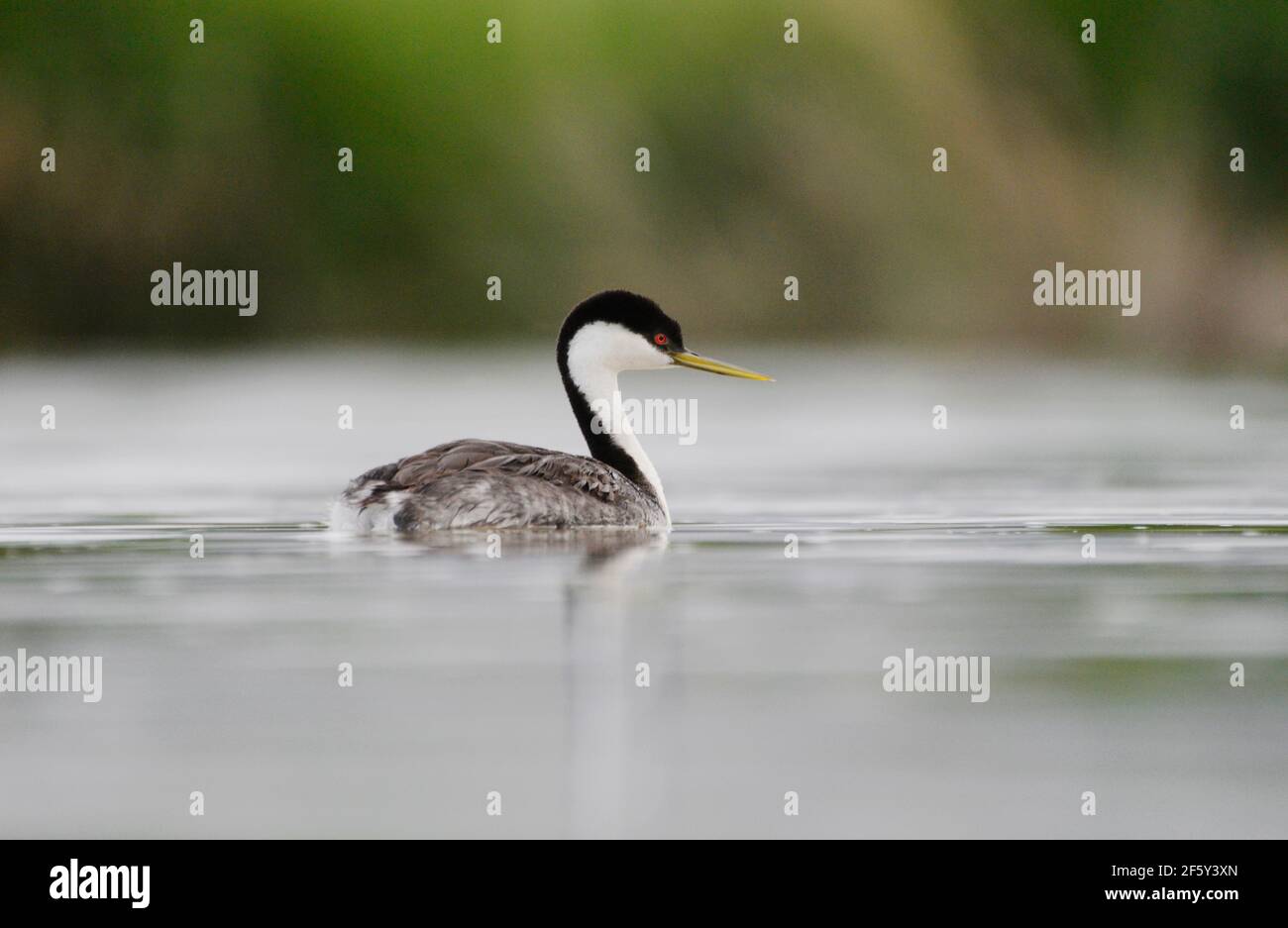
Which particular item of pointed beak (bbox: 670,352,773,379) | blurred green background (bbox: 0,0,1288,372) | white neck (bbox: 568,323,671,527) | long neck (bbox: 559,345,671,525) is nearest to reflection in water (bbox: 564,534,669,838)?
long neck (bbox: 559,345,671,525)

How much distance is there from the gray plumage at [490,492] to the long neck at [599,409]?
64 cm

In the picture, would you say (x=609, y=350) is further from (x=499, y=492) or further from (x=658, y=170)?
(x=658, y=170)

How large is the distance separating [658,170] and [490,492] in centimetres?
2344

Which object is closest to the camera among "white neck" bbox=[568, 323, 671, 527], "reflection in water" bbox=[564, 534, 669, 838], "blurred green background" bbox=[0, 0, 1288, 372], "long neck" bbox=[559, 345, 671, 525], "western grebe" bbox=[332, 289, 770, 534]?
"reflection in water" bbox=[564, 534, 669, 838]

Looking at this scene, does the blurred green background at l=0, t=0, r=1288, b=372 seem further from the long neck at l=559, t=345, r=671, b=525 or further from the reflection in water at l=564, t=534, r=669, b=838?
the reflection in water at l=564, t=534, r=669, b=838

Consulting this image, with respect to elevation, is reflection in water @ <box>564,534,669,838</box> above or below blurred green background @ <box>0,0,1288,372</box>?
below

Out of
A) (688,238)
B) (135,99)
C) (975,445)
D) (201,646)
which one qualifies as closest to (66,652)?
(201,646)

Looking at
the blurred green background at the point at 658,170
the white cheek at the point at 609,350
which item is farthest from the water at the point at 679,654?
the blurred green background at the point at 658,170

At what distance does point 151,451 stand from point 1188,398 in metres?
10.8

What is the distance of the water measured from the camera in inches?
241

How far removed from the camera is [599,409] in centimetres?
1239

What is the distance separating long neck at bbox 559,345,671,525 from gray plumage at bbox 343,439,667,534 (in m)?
0.64

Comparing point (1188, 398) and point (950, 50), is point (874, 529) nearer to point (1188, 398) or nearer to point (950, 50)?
point (1188, 398)

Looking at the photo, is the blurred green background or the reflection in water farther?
the blurred green background
